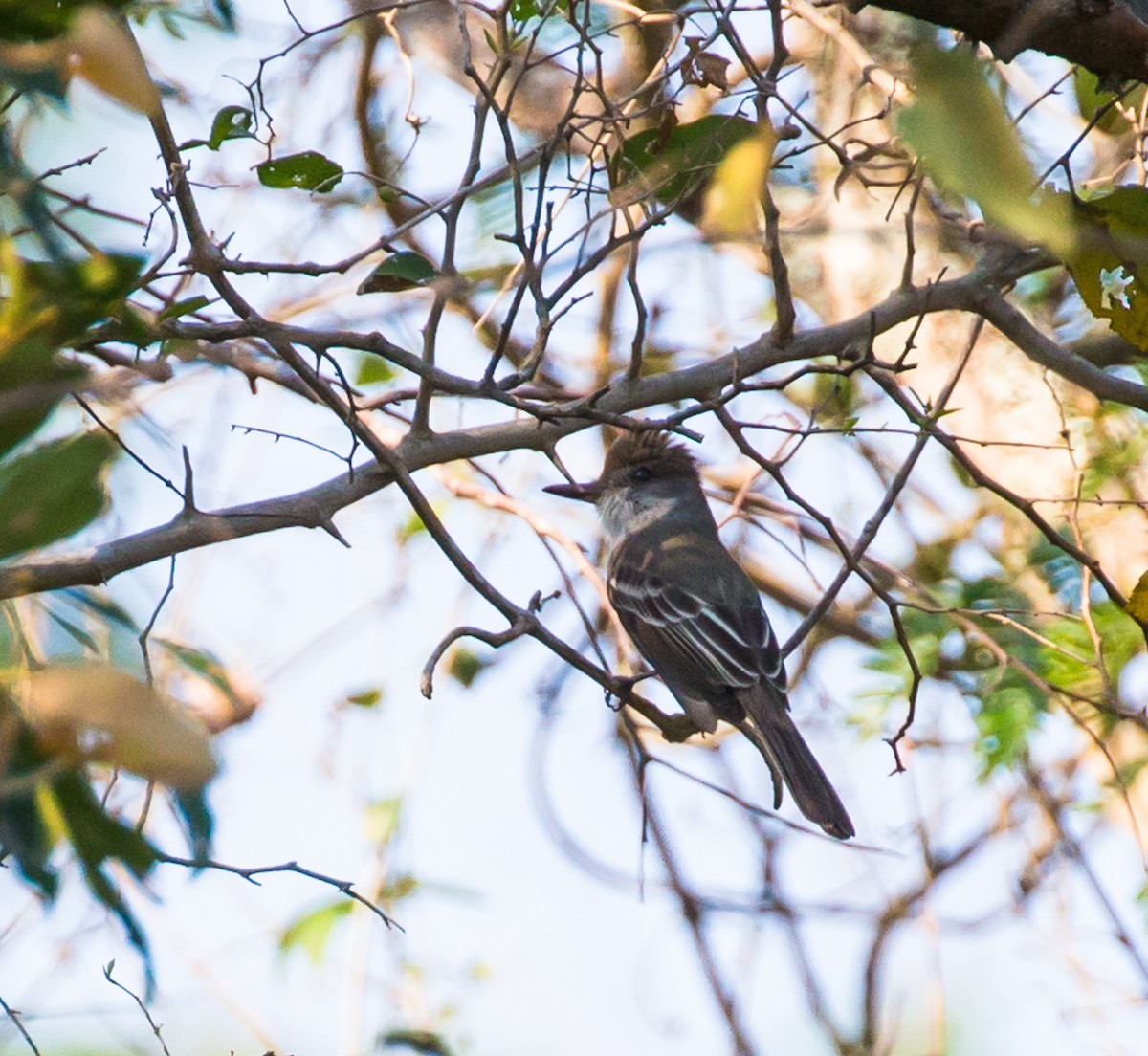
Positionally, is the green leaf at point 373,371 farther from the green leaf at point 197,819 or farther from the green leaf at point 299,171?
the green leaf at point 197,819

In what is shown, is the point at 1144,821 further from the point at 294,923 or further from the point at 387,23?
the point at 387,23

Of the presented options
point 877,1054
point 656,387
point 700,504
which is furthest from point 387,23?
point 877,1054

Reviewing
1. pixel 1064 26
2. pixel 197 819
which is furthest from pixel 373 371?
pixel 197 819

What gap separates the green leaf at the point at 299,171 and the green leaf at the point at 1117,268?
143 centimetres

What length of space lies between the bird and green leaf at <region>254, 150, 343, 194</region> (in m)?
1.20

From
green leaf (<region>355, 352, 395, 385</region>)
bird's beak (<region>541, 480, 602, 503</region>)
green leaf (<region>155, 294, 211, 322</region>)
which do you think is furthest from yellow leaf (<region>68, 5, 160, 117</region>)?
green leaf (<region>355, 352, 395, 385</region>)

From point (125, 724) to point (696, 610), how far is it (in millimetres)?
3612

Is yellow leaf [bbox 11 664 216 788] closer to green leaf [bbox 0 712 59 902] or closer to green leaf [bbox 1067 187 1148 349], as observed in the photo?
green leaf [bbox 0 712 59 902]

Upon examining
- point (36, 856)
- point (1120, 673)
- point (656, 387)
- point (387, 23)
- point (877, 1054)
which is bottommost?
point (36, 856)

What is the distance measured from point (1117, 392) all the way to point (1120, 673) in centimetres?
147

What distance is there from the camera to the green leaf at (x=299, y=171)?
2875mm

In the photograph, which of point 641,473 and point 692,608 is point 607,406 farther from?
point 641,473

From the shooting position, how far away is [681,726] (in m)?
3.58

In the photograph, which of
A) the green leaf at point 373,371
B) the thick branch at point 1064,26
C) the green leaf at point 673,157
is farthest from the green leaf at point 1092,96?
the green leaf at point 373,371
